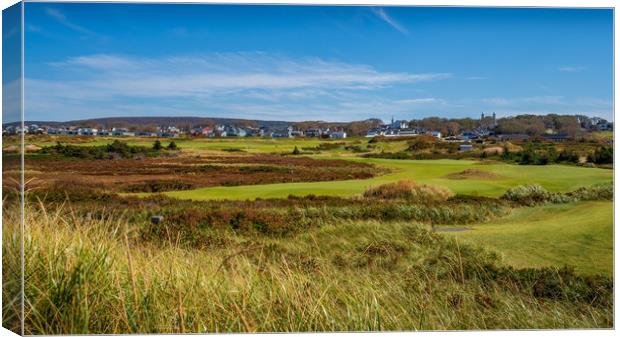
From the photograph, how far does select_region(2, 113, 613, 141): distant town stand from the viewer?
716cm

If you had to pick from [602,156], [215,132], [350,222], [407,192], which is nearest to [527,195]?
[602,156]

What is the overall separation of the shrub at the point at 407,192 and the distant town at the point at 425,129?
54 centimetres

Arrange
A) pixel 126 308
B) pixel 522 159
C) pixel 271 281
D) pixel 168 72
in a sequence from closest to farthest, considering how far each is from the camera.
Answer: pixel 126 308, pixel 271 281, pixel 168 72, pixel 522 159

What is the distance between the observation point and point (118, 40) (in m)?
6.81

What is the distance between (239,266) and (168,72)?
2.08 meters

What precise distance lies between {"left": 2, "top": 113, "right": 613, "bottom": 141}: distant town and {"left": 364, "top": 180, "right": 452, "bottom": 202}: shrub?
0.54 m

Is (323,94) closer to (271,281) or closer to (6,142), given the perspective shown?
(271,281)

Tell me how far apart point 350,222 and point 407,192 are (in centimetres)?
68

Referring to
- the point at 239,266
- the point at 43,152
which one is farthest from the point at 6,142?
the point at 239,266

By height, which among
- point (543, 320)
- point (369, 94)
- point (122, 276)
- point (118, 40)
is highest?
point (118, 40)

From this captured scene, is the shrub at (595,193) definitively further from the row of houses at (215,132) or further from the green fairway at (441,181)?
the row of houses at (215,132)

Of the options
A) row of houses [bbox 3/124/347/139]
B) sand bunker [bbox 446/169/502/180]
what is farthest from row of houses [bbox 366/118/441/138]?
sand bunker [bbox 446/169/502/180]

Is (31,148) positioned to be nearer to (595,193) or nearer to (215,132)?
(215,132)

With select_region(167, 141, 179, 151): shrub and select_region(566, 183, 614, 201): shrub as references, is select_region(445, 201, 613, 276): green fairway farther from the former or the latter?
select_region(167, 141, 179, 151): shrub
